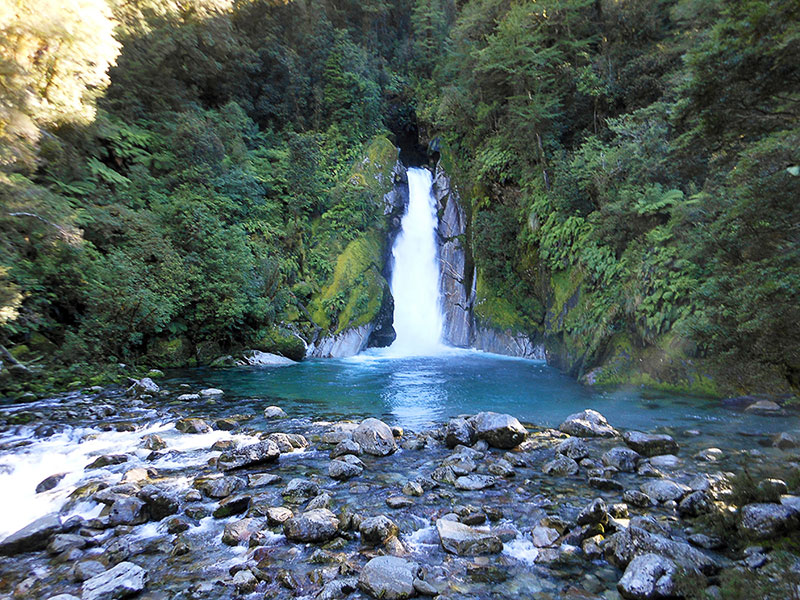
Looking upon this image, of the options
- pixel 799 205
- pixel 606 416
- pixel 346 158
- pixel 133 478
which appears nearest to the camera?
pixel 799 205

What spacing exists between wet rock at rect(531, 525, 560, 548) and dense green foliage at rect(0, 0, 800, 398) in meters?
2.82

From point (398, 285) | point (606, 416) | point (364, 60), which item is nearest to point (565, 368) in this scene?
point (606, 416)

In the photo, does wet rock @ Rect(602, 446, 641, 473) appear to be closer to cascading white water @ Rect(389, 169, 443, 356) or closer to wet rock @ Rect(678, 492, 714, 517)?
wet rock @ Rect(678, 492, 714, 517)

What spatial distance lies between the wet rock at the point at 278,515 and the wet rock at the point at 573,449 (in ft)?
11.3

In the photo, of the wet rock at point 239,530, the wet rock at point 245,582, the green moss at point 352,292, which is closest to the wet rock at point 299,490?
the wet rock at point 239,530

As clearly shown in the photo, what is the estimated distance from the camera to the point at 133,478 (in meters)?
4.72

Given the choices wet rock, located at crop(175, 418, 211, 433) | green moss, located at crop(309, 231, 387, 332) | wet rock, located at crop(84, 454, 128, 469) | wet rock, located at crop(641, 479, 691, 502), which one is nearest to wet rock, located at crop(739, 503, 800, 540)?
wet rock, located at crop(641, 479, 691, 502)

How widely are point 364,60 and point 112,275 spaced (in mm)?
18342

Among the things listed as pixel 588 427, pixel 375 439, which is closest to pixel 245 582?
pixel 375 439

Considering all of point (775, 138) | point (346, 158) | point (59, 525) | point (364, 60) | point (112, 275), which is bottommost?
point (59, 525)

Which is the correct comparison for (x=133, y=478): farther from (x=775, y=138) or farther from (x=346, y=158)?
(x=346, y=158)

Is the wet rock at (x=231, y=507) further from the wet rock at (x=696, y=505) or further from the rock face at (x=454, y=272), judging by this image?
the rock face at (x=454, y=272)

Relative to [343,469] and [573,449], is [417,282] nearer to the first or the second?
[573,449]

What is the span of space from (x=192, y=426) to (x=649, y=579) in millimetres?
6310
